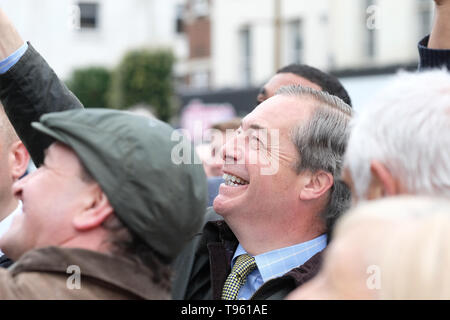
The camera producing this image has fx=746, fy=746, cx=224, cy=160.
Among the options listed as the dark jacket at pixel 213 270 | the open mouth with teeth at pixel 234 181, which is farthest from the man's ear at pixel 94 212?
the open mouth with teeth at pixel 234 181

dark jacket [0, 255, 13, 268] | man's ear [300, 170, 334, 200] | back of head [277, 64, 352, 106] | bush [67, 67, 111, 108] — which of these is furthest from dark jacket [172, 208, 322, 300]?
bush [67, 67, 111, 108]

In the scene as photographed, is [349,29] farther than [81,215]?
Yes

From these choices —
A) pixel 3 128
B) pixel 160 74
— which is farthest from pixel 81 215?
pixel 160 74

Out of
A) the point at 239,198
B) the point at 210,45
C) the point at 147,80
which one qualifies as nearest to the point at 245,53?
the point at 210,45

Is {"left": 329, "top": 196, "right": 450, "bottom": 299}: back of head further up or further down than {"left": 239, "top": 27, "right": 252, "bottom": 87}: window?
further up

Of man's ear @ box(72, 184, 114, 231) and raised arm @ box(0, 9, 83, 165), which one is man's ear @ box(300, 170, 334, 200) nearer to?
raised arm @ box(0, 9, 83, 165)

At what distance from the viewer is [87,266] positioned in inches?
69.4

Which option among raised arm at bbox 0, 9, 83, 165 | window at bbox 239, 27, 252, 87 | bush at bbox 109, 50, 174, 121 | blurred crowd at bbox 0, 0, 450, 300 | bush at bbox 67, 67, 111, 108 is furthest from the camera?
bush at bbox 67, 67, 111, 108

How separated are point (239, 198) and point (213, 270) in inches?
11.2

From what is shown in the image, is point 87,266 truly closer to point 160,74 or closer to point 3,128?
point 3,128

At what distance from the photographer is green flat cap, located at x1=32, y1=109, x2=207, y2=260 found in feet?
5.81

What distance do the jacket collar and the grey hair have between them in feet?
3.67

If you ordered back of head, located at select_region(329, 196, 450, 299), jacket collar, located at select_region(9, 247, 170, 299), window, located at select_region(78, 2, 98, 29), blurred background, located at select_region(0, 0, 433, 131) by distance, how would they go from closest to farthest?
1. back of head, located at select_region(329, 196, 450, 299)
2. jacket collar, located at select_region(9, 247, 170, 299)
3. blurred background, located at select_region(0, 0, 433, 131)
4. window, located at select_region(78, 2, 98, 29)
